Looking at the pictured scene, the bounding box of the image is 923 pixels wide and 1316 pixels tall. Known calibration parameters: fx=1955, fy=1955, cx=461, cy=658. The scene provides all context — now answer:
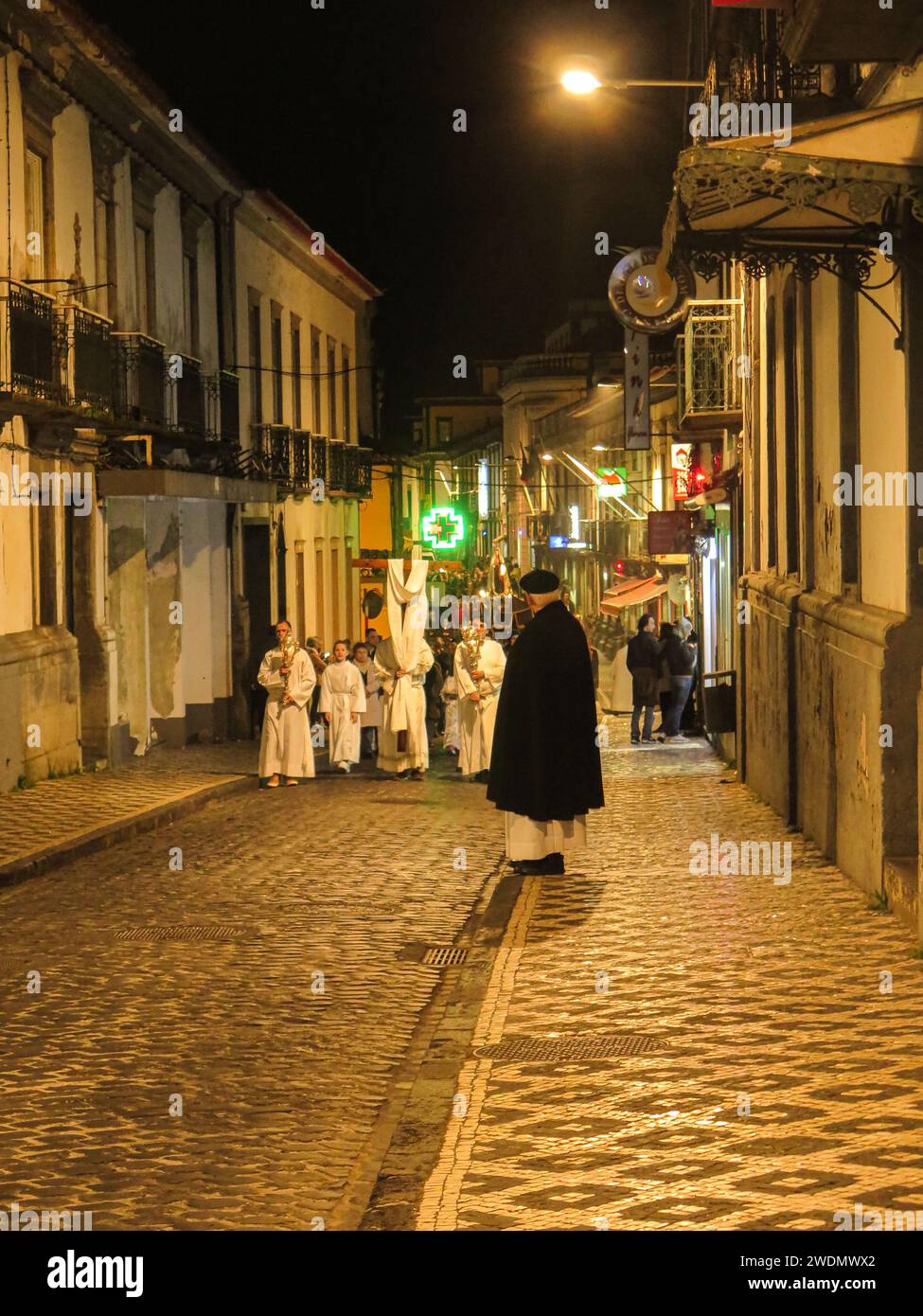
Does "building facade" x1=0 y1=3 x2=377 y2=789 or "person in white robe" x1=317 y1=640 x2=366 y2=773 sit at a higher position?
"building facade" x1=0 y1=3 x2=377 y2=789

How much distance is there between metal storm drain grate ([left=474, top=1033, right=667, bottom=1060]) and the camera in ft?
24.7

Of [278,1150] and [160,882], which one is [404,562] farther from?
[278,1150]

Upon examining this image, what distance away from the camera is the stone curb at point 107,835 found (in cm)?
1330

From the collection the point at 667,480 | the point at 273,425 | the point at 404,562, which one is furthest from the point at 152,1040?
the point at 667,480

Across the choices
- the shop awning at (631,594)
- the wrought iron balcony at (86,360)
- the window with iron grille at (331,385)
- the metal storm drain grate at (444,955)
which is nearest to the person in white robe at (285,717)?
the wrought iron balcony at (86,360)

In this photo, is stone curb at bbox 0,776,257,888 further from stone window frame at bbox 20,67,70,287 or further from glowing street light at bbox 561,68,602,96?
glowing street light at bbox 561,68,602,96

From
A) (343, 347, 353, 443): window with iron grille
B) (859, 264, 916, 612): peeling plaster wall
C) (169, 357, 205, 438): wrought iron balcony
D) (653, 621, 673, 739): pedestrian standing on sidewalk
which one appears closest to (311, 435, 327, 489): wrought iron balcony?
(343, 347, 353, 443): window with iron grille

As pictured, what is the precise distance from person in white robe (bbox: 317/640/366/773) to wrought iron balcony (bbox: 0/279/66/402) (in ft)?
15.9

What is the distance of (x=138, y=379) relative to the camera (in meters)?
23.2

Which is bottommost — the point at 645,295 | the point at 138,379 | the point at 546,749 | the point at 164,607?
the point at 546,749

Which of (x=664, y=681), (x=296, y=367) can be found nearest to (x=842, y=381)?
(x=664, y=681)

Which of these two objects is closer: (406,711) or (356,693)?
(406,711)

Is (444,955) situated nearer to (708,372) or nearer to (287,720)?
(287,720)

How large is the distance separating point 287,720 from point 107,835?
17.1 feet
